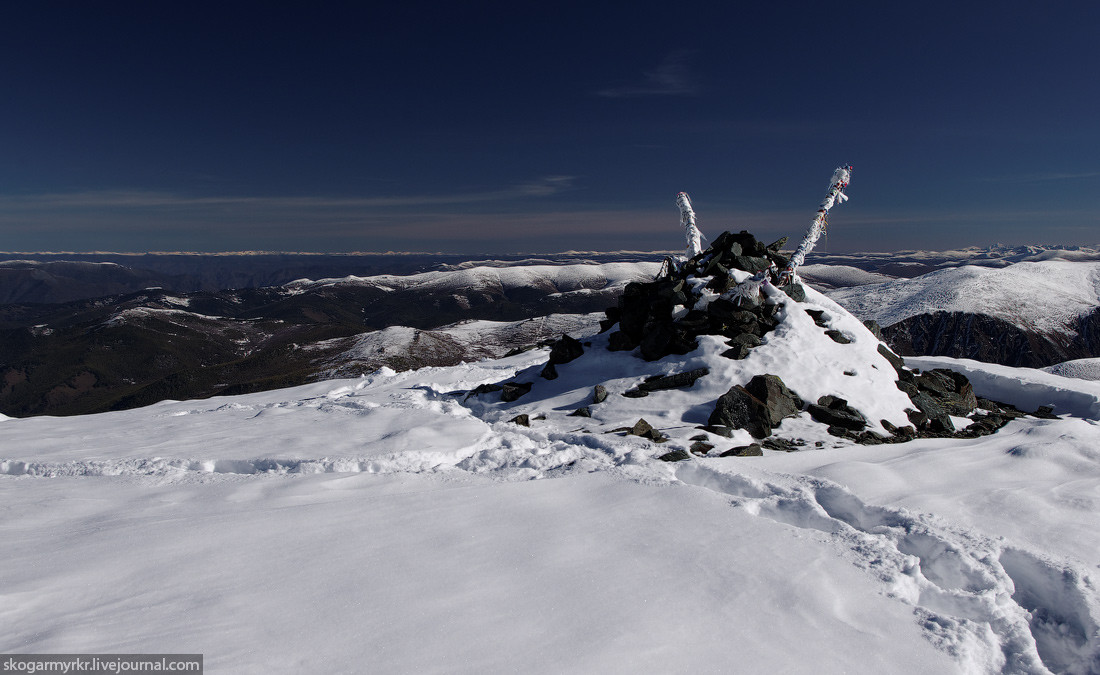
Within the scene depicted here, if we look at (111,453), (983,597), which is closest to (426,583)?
(983,597)

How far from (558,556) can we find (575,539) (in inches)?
28.7

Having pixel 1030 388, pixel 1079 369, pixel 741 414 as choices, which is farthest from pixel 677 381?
pixel 1079 369

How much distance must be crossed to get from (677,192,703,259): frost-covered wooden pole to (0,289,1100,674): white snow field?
18759 mm

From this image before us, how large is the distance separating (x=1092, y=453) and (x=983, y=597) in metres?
10.0

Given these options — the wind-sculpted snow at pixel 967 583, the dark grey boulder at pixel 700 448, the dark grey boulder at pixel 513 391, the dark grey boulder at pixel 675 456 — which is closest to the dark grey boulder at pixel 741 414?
the dark grey boulder at pixel 700 448

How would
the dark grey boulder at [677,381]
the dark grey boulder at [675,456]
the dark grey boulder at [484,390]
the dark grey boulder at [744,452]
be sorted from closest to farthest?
the dark grey boulder at [675,456]
the dark grey boulder at [744,452]
the dark grey boulder at [677,381]
the dark grey boulder at [484,390]

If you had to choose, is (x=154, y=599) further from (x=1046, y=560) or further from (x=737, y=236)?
(x=737, y=236)

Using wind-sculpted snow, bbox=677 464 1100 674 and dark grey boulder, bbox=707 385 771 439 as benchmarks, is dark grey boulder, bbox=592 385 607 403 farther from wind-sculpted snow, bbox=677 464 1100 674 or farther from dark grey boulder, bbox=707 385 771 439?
Answer: wind-sculpted snow, bbox=677 464 1100 674

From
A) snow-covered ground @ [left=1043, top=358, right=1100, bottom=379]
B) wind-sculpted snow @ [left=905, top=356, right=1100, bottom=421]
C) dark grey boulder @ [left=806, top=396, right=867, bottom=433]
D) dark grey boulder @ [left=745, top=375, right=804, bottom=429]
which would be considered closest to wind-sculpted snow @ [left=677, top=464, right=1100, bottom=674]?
dark grey boulder @ [left=745, top=375, right=804, bottom=429]

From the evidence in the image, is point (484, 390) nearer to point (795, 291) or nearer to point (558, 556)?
point (795, 291)

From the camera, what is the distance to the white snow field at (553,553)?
257 inches

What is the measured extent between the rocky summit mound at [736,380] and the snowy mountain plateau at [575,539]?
9.6 inches

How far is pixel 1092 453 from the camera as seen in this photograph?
45.7ft

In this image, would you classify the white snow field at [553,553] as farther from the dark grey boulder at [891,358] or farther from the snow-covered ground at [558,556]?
the dark grey boulder at [891,358]
